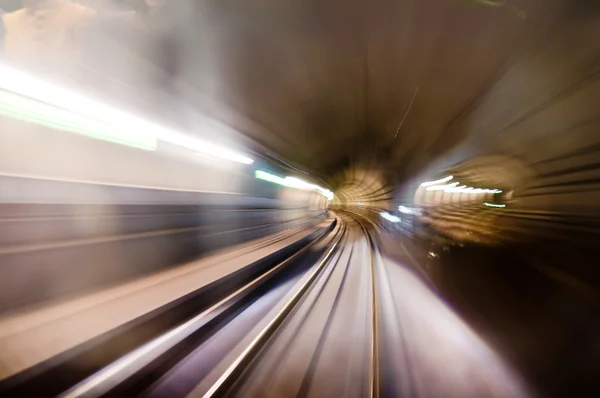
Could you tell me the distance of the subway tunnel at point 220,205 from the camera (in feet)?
10.7

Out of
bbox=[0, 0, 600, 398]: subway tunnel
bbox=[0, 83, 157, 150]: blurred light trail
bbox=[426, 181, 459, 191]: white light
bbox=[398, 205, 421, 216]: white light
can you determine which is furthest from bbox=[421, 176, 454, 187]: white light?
bbox=[0, 83, 157, 150]: blurred light trail

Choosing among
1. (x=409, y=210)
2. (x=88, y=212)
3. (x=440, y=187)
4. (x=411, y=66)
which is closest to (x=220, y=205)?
(x=88, y=212)

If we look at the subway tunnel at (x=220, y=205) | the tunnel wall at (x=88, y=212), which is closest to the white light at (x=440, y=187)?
the subway tunnel at (x=220, y=205)

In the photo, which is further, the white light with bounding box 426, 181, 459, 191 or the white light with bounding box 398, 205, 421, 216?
the white light with bounding box 398, 205, 421, 216

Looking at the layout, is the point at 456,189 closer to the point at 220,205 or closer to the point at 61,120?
the point at 220,205

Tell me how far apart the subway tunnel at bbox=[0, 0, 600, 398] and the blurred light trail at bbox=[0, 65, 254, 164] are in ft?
0.08

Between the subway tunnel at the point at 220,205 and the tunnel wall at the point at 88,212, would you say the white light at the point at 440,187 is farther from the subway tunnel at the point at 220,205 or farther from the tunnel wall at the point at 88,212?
the tunnel wall at the point at 88,212

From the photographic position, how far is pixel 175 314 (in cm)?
402

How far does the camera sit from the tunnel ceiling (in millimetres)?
4170

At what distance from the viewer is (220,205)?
340 inches

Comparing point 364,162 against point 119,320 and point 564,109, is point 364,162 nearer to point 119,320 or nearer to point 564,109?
point 564,109

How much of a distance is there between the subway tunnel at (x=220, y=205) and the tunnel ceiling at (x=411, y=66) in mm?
38

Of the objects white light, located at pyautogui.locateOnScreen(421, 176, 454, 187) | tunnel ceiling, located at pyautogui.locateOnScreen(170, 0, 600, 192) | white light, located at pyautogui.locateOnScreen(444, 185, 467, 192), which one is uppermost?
tunnel ceiling, located at pyautogui.locateOnScreen(170, 0, 600, 192)

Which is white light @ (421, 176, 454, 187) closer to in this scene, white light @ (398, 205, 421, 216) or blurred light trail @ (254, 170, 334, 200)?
white light @ (398, 205, 421, 216)
